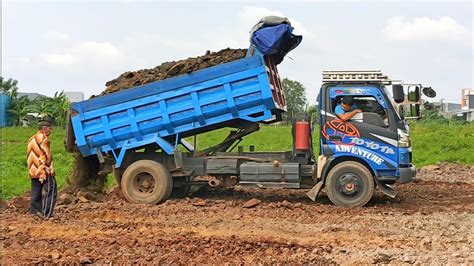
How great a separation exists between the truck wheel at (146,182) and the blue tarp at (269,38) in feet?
8.91

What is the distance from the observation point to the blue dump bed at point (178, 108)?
32.8 feet

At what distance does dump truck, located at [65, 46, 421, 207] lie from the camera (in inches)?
389

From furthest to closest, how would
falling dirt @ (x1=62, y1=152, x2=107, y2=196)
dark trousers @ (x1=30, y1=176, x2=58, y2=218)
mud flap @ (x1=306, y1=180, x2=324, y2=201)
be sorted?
falling dirt @ (x1=62, y1=152, x2=107, y2=196), mud flap @ (x1=306, y1=180, x2=324, y2=201), dark trousers @ (x1=30, y1=176, x2=58, y2=218)

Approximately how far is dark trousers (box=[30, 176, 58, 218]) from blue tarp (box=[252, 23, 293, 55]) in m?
3.88

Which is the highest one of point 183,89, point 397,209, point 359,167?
point 183,89

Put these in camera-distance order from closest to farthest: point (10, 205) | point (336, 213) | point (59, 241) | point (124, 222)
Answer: point (59, 241) → point (124, 222) → point (336, 213) → point (10, 205)

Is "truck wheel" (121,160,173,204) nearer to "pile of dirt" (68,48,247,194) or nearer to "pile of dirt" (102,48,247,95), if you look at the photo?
"pile of dirt" (68,48,247,194)

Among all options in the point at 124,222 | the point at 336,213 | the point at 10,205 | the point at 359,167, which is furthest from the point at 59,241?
the point at 359,167

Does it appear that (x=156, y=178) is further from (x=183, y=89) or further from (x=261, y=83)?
(x=261, y=83)

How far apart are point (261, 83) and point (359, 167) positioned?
82.1 inches

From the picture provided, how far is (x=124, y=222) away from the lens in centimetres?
854

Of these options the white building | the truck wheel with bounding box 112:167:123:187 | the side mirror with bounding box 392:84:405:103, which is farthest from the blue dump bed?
the white building

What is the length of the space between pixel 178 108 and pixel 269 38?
1.92 meters

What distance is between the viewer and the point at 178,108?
1030 cm
